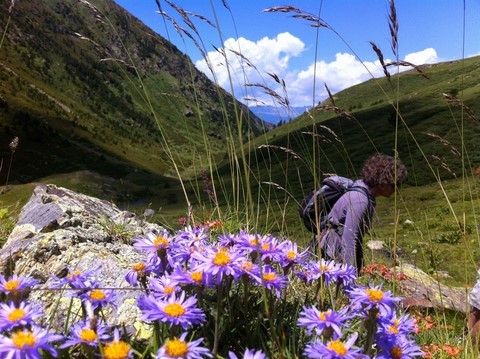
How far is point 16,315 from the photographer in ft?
4.77

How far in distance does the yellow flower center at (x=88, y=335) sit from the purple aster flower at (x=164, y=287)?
0.26 m

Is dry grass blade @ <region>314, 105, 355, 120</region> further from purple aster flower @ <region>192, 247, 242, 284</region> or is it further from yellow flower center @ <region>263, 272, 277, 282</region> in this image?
purple aster flower @ <region>192, 247, 242, 284</region>

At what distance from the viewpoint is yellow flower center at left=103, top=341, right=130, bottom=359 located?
1.39 meters

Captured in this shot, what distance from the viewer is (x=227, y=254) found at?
1.79 m

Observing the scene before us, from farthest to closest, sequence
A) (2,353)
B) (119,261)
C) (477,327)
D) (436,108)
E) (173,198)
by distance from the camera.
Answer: (436,108) → (173,198) → (477,327) → (119,261) → (2,353)

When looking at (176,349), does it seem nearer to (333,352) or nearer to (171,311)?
(171,311)

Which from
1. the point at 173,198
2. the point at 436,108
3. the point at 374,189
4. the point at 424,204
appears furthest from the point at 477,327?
the point at 436,108

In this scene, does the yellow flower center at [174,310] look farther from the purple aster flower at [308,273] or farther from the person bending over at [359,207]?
the person bending over at [359,207]

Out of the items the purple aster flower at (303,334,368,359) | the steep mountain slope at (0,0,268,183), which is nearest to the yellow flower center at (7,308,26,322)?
the purple aster flower at (303,334,368,359)

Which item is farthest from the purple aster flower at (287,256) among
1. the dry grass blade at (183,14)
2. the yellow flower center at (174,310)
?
the dry grass blade at (183,14)

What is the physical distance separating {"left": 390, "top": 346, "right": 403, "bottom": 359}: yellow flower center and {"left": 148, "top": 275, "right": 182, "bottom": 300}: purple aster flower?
874 millimetres

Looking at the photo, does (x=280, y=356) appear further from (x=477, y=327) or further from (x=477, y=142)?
(x=477, y=142)

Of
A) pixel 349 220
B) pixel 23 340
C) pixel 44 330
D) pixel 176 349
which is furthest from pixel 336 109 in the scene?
pixel 349 220

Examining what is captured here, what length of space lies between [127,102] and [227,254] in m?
190
